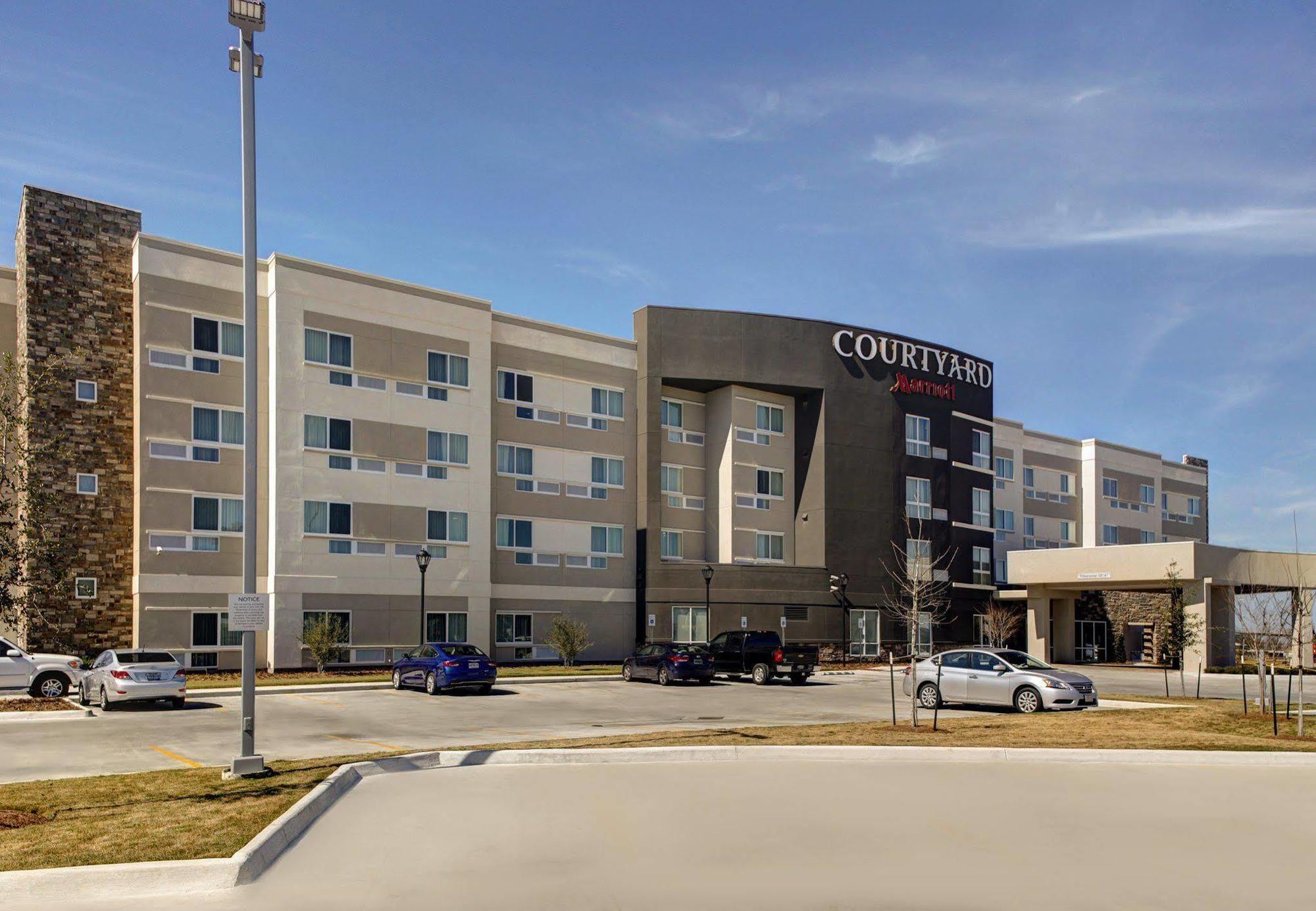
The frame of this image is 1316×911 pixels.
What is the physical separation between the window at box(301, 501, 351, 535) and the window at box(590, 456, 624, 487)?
11.4 metres

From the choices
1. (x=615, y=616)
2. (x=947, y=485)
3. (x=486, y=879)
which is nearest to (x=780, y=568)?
(x=615, y=616)

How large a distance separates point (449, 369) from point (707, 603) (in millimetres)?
13547

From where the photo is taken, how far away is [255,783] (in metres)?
12.6

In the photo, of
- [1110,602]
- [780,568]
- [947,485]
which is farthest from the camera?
[1110,602]

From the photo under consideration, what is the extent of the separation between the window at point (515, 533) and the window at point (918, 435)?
20329mm

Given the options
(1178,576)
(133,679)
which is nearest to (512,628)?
(133,679)

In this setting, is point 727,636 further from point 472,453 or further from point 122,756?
point 122,756

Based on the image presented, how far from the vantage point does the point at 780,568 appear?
4788cm

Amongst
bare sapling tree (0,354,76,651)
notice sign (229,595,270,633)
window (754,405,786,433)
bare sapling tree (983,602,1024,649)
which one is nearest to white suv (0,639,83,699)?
bare sapling tree (0,354,76,651)

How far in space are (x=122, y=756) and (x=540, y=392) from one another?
2949cm

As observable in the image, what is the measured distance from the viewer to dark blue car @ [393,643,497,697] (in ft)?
93.7

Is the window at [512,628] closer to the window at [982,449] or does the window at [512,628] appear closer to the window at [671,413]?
the window at [671,413]

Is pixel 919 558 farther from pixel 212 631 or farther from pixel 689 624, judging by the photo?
pixel 212 631

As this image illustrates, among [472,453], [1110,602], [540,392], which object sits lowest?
[1110,602]
